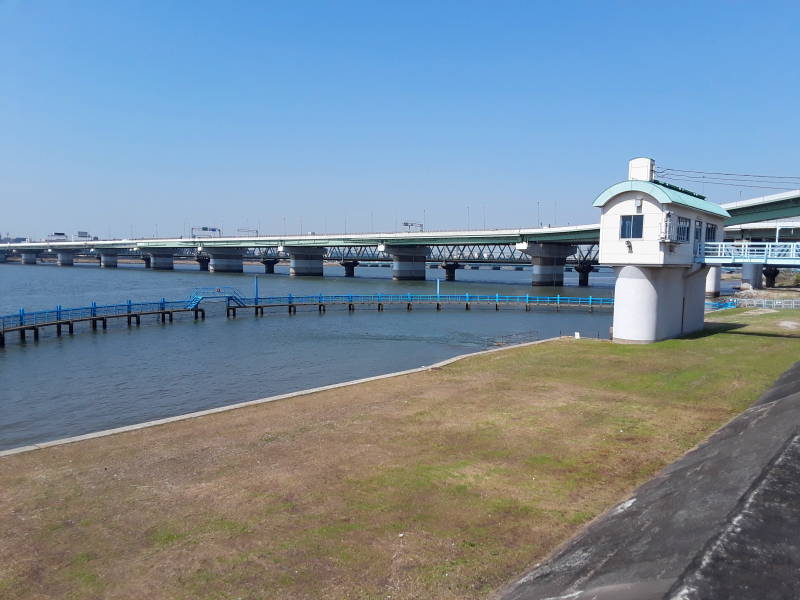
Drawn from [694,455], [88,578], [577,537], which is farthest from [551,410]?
[88,578]

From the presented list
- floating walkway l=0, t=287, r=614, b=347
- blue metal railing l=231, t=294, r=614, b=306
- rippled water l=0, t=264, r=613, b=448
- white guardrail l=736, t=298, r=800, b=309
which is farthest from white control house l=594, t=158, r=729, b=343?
blue metal railing l=231, t=294, r=614, b=306

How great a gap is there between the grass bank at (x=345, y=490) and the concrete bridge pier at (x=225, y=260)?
582ft

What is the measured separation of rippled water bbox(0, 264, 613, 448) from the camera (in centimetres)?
2708

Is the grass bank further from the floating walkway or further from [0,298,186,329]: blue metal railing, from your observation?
[0,298,186,329]: blue metal railing

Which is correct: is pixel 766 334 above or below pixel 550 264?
below

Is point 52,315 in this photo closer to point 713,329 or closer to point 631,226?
point 631,226

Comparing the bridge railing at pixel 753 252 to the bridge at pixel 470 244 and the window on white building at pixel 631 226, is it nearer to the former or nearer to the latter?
the window on white building at pixel 631 226

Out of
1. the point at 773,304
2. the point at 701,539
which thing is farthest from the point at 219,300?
the point at 701,539

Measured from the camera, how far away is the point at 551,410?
20266 mm

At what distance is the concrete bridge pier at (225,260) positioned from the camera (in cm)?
19112

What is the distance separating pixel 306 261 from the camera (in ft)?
A: 557

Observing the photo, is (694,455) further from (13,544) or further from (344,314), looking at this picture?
(344,314)

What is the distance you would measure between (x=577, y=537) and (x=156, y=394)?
24665 mm

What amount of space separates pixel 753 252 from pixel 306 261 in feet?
465
